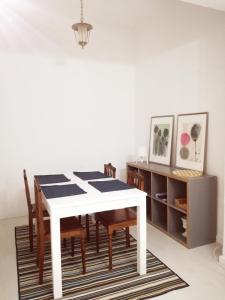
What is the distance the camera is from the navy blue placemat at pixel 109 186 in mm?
2449

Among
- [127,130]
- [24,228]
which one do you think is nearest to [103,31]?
[127,130]

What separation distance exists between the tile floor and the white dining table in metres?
0.35

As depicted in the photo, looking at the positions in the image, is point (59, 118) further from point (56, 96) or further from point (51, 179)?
point (51, 179)

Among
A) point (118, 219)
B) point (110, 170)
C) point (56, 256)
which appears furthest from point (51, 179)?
point (56, 256)

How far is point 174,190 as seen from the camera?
3.11 metres

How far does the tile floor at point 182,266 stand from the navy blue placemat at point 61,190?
78 centimetres

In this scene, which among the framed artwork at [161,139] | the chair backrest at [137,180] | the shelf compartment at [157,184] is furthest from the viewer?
the framed artwork at [161,139]

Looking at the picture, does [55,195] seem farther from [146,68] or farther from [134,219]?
[146,68]

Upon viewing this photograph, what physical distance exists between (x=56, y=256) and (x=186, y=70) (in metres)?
2.46

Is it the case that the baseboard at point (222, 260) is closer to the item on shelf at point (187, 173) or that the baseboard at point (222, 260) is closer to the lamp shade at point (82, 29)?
the item on shelf at point (187, 173)

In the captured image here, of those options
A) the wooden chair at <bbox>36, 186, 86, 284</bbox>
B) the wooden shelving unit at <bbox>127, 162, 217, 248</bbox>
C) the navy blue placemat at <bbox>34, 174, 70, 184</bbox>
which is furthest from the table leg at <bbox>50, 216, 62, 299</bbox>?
the wooden shelving unit at <bbox>127, 162, 217, 248</bbox>

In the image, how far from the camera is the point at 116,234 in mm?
3158

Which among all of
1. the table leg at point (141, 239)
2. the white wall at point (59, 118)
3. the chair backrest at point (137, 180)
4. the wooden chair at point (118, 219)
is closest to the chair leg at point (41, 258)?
the wooden chair at point (118, 219)

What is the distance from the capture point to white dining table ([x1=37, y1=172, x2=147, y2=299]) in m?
2.02
